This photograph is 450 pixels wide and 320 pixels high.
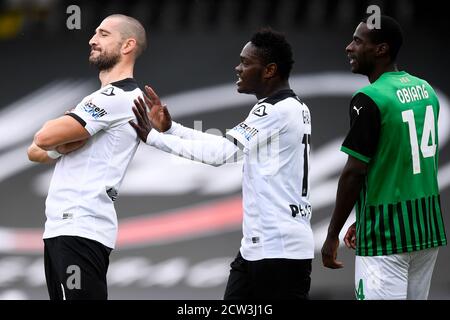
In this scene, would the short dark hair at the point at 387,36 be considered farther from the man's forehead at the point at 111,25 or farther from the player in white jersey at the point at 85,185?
the man's forehead at the point at 111,25

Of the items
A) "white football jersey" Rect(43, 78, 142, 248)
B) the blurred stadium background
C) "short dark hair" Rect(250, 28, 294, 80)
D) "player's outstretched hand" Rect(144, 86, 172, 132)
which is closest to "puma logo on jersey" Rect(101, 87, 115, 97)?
"white football jersey" Rect(43, 78, 142, 248)

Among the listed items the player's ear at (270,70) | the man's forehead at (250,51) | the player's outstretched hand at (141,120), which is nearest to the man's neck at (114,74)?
the player's outstretched hand at (141,120)

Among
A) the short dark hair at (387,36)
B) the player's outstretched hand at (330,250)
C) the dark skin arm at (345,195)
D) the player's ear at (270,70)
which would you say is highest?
the short dark hair at (387,36)

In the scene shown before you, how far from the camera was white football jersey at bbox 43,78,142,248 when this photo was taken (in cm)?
495

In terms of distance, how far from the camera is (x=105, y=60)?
17.2ft

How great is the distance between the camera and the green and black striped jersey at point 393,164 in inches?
181

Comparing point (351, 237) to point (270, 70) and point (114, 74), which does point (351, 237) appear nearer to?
point (270, 70)

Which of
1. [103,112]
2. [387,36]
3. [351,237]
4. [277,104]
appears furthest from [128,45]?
[351,237]

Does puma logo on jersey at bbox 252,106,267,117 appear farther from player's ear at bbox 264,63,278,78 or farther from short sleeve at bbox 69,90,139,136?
short sleeve at bbox 69,90,139,136

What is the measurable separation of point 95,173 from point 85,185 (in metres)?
0.08

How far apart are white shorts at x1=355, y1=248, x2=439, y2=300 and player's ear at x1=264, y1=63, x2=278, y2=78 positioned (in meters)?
1.16
